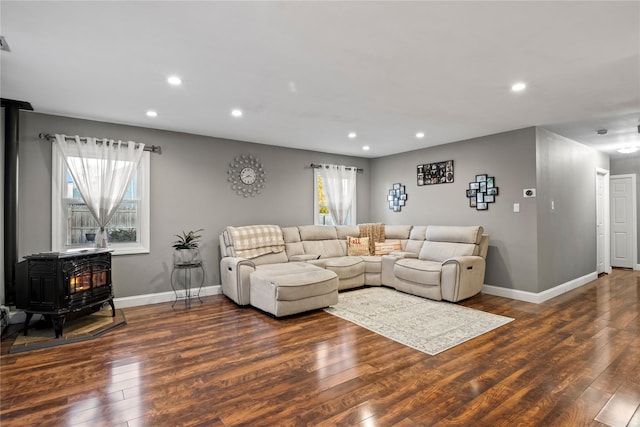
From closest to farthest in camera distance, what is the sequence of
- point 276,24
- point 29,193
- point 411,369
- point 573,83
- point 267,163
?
1. point 276,24
2. point 411,369
3. point 573,83
4. point 29,193
5. point 267,163

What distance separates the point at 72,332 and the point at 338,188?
4.51 m

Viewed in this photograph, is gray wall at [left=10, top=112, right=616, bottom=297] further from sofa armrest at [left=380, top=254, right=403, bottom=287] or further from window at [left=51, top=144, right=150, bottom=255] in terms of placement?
sofa armrest at [left=380, top=254, right=403, bottom=287]

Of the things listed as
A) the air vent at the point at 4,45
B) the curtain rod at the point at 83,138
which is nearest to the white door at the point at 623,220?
the curtain rod at the point at 83,138

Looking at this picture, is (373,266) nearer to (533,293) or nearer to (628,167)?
(533,293)

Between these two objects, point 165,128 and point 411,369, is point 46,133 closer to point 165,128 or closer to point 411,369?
point 165,128

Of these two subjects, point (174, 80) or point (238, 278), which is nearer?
point (174, 80)

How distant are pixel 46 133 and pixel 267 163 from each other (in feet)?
9.40

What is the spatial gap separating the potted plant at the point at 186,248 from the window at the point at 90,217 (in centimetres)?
39

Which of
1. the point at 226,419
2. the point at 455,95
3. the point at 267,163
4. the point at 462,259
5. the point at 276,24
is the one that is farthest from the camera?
the point at 267,163

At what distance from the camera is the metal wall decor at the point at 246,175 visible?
203 inches

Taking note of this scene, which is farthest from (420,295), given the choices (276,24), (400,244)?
(276,24)

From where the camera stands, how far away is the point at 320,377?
241 cm

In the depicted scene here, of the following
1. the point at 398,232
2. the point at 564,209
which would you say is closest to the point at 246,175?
the point at 398,232

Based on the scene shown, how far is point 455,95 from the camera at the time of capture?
329 centimetres
